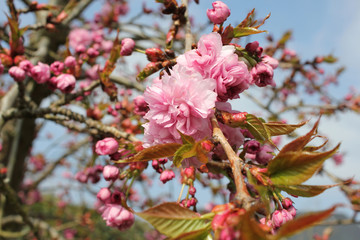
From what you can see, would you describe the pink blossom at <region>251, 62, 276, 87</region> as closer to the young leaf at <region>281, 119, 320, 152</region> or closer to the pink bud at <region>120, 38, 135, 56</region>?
the young leaf at <region>281, 119, 320, 152</region>

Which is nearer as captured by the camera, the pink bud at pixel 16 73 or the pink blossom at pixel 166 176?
the pink blossom at pixel 166 176

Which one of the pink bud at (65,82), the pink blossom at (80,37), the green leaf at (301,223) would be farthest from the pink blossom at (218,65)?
the pink blossom at (80,37)

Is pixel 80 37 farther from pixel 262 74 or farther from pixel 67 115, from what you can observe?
pixel 262 74

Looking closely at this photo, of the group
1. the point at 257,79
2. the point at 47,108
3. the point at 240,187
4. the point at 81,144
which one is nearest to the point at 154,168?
the point at 257,79

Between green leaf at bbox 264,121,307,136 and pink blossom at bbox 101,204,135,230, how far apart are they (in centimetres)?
70

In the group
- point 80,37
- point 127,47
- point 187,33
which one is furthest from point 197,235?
point 80,37

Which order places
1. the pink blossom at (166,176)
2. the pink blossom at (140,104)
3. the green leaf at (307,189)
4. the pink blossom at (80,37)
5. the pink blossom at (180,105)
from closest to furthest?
the green leaf at (307,189)
the pink blossom at (180,105)
the pink blossom at (166,176)
the pink blossom at (140,104)
the pink blossom at (80,37)

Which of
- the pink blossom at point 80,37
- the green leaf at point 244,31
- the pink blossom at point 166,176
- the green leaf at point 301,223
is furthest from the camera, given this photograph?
the pink blossom at point 80,37

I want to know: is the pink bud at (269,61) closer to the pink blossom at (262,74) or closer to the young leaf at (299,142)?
the pink blossom at (262,74)

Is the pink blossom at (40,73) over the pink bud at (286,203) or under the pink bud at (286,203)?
under

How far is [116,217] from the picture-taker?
1077 millimetres

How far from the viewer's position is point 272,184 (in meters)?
0.55

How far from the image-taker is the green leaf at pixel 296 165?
0.48 meters

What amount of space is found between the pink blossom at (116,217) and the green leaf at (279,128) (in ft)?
2.29
